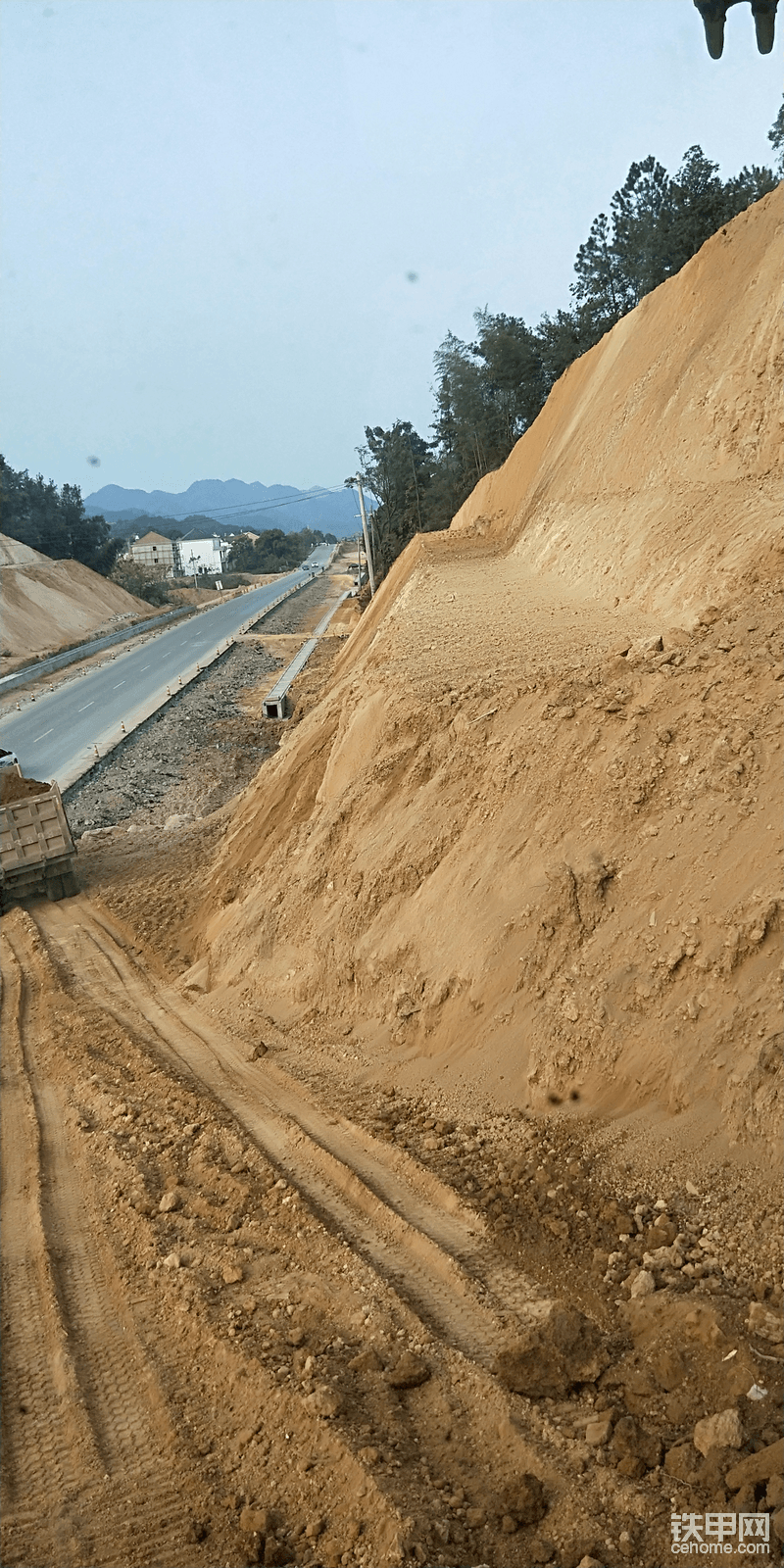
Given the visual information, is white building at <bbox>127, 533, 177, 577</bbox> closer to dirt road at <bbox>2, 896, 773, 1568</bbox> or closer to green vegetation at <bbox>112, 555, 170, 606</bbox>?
green vegetation at <bbox>112, 555, 170, 606</bbox>

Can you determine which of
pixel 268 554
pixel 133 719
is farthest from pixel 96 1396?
pixel 268 554

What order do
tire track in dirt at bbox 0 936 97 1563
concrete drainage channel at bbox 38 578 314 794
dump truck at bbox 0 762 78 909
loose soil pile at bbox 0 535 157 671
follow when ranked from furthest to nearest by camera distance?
loose soil pile at bbox 0 535 157 671, concrete drainage channel at bbox 38 578 314 794, dump truck at bbox 0 762 78 909, tire track in dirt at bbox 0 936 97 1563

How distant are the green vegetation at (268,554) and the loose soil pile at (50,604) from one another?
46.8m

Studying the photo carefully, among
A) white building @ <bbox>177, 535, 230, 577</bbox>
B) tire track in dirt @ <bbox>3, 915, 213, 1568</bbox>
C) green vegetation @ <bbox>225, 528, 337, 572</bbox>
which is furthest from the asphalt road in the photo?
green vegetation @ <bbox>225, 528, 337, 572</bbox>

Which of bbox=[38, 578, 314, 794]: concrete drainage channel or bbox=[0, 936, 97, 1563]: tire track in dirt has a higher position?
bbox=[38, 578, 314, 794]: concrete drainage channel

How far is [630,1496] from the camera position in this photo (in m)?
3.56

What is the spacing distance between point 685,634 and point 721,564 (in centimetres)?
203

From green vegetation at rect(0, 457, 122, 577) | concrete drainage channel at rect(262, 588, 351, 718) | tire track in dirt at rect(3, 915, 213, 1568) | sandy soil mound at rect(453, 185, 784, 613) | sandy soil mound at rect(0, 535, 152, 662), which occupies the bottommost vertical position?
tire track in dirt at rect(3, 915, 213, 1568)

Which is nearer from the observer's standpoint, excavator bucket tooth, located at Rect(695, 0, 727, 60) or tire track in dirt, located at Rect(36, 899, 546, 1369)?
tire track in dirt, located at Rect(36, 899, 546, 1369)

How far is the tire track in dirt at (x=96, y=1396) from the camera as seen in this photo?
154 inches

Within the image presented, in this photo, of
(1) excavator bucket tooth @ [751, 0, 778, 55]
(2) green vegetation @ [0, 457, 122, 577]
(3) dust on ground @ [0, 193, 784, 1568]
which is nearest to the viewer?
(3) dust on ground @ [0, 193, 784, 1568]

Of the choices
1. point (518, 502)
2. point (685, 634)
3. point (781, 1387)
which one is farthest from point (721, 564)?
point (518, 502)

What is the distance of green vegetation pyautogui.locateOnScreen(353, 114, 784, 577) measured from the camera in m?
28.4

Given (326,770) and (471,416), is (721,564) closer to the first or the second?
(326,770)
